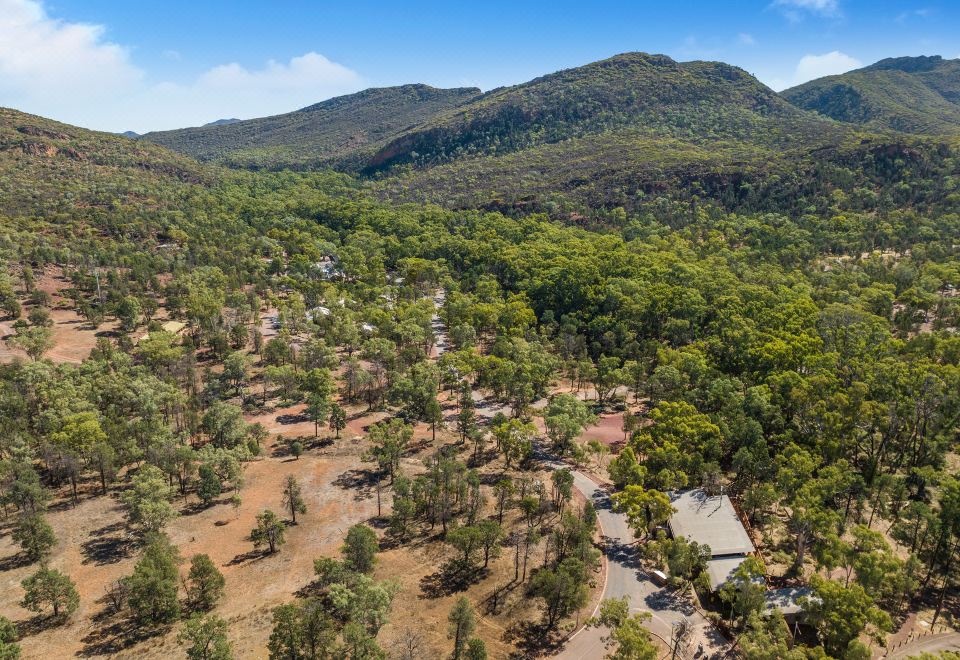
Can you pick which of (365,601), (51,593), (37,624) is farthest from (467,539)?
(37,624)

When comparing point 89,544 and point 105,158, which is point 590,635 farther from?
point 105,158

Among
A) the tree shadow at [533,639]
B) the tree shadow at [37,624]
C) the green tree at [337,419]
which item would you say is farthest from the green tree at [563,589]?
the tree shadow at [37,624]

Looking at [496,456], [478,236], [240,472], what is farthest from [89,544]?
[478,236]

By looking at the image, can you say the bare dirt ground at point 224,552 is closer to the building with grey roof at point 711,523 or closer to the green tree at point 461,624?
the green tree at point 461,624

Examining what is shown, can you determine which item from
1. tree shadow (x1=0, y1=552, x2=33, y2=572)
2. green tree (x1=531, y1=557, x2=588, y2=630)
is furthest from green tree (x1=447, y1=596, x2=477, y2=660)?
tree shadow (x1=0, y1=552, x2=33, y2=572)

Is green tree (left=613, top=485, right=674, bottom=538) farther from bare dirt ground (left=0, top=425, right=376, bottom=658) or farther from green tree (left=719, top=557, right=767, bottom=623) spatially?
bare dirt ground (left=0, top=425, right=376, bottom=658)
